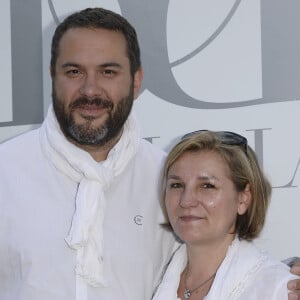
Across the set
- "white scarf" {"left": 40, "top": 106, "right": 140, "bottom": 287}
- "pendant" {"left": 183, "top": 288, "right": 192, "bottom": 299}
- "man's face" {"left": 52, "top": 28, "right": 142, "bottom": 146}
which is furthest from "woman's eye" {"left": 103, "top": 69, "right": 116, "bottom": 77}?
"pendant" {"left": 183, "top": 288, "right": 192, "bottom": 299}

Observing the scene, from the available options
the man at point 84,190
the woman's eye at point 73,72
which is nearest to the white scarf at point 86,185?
the man at point 84,190

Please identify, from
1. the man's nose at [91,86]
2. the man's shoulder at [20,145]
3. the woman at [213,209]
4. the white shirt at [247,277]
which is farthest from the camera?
the man's shoulder at [20,145]

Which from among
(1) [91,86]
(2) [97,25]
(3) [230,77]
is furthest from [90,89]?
(3) [230,77]

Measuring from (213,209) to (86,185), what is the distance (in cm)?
32

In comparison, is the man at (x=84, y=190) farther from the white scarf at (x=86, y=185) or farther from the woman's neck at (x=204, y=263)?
the woman's neck at (x=204, y=263)

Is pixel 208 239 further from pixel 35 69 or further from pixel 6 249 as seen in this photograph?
pixel 35 69

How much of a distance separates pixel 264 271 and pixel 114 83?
589mm

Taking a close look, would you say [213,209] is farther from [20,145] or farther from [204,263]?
[20,145]

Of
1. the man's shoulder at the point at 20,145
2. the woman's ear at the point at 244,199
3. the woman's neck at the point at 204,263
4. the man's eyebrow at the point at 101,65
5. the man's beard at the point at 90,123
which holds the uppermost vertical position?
the man's eyebrow at the point at 101,65

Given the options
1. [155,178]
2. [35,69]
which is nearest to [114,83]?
[155,178]

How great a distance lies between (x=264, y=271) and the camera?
168cm

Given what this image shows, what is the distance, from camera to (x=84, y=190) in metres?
1.86

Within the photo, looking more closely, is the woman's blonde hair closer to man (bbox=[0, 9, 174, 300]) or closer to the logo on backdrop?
man (bbox=[0, 9, 174, 300])

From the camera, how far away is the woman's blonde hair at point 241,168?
5.85 feet
